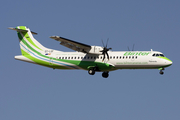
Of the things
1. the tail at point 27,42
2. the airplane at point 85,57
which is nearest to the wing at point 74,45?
the airplane at point 85,57

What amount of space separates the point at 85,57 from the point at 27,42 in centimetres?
821

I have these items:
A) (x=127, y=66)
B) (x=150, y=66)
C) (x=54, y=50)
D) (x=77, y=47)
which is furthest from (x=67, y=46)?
(x=150, y=66)

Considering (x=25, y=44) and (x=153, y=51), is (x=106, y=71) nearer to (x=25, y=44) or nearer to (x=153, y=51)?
(x=153, y=51)

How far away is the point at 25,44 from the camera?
131 ft

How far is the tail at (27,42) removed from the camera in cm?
3956

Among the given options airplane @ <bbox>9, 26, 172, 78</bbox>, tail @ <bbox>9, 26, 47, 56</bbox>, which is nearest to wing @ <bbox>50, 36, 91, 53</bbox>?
airplane @ <bbox>9, 26, 172, 78</bbox>

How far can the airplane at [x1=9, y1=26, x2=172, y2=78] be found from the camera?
112 ft

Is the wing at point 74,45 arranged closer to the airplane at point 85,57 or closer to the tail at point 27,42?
the airplane at point 85,57

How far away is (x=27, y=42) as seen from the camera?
40094 mm

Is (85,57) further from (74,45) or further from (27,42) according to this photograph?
(27,42)

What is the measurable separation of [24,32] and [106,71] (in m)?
11.6

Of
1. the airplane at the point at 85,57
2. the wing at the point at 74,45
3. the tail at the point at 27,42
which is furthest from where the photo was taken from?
the tail at the point at 27,42

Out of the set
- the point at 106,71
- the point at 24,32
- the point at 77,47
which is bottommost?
the point at 106,71

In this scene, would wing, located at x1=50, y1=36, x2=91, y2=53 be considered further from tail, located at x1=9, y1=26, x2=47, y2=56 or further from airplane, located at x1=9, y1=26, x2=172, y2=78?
tail, located at x1=9, y1=26, x2=47, y2=56
